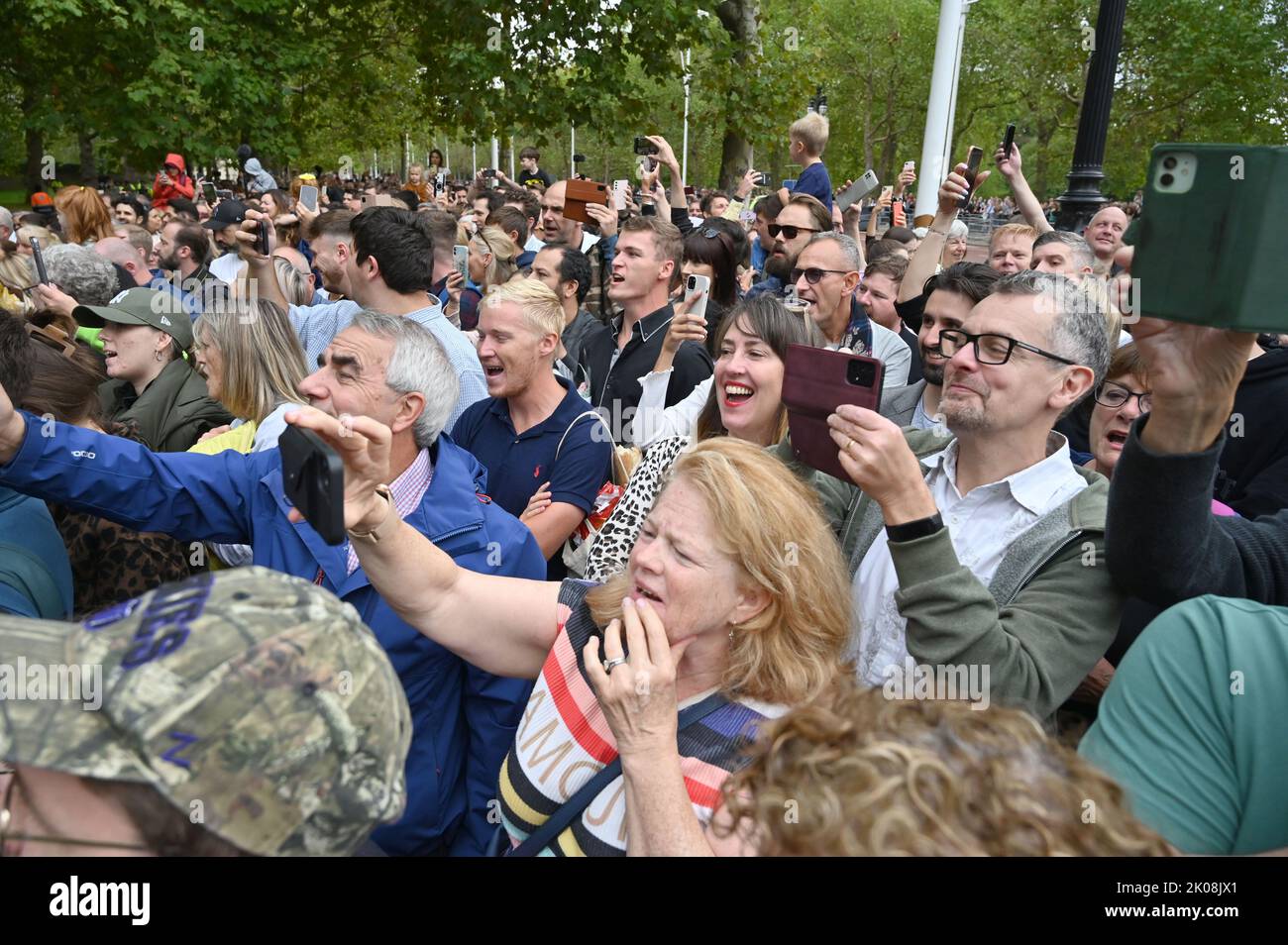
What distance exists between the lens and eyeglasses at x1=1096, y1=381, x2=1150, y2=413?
9.91 ft

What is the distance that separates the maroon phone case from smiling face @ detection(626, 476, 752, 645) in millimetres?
394

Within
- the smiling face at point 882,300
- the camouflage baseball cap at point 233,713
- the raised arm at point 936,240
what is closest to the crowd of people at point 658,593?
the camouflage baseball cap at point 233,713

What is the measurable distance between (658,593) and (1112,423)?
6.00ft

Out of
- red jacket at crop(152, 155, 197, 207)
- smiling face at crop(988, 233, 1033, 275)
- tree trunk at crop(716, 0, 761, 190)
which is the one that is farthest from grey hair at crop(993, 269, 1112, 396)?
red jacket at crop(152, 155, 197, 207)

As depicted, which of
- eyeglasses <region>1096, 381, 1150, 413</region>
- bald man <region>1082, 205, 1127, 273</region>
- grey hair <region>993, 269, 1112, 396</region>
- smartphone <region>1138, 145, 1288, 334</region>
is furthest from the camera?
bald man <region>1082, 205, 1127, 273</region>

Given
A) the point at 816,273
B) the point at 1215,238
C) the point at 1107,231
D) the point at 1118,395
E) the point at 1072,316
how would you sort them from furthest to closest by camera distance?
the point at 1107,231
the point at 816,273
the point at 1118,395
the point at 1072,316
the point at 1215,238

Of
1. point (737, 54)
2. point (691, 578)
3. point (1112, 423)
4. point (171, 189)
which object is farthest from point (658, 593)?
point (171, 189)

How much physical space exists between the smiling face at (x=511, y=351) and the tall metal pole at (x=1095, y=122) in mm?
5479

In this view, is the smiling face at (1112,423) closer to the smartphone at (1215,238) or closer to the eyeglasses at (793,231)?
the smartphone at (1215,238)

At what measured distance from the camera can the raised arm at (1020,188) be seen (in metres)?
5.88

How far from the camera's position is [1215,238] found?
143 cm

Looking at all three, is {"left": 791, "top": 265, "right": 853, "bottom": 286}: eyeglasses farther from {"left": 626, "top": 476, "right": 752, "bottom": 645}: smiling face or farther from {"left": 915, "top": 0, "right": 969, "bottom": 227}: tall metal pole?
{"left": 915, "top": 0, "right": 969, "bottom": 227}: tall metal pole

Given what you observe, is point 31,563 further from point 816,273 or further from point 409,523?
point 816,273

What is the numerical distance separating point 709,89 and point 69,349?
9244 millimetres
